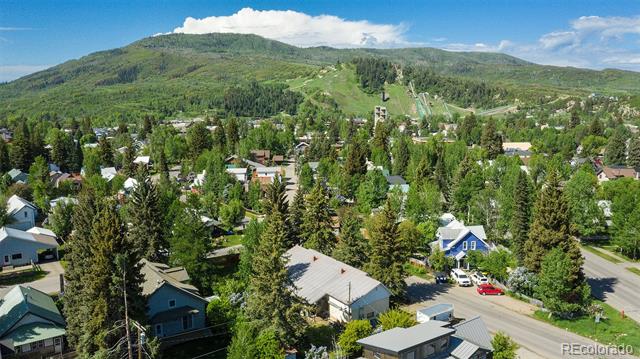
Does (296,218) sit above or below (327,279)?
above

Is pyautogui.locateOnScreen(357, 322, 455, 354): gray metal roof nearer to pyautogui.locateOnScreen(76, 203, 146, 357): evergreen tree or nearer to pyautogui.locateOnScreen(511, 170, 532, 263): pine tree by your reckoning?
pyautogui.locateOnScreen(76, 203, 146, 357): evergreen tree

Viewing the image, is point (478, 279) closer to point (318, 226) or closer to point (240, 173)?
point (318, 226)

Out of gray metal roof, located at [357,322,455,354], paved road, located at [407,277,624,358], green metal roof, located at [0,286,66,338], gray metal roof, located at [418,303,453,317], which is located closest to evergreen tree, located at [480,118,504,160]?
paved road, located at [407,277,624,358]

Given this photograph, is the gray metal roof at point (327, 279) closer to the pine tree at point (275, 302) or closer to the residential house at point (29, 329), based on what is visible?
the pine tree at point (275, 302)

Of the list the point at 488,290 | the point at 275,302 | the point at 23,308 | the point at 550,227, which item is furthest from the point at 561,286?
the point at 23,308

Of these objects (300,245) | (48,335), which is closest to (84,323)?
(48,335)
